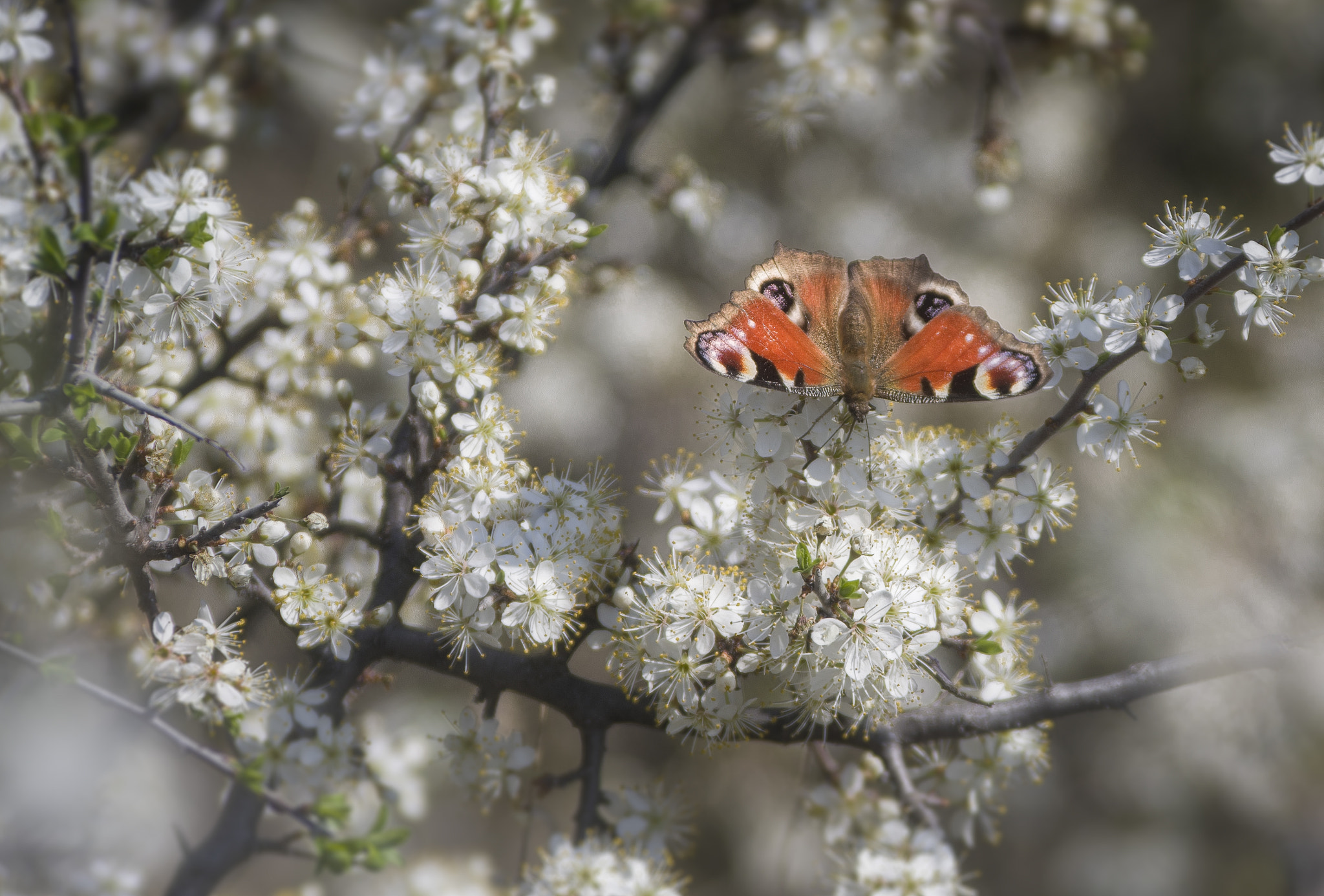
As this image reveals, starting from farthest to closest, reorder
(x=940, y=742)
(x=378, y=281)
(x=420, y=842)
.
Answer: (x=420, y=842) → (x=940, y=742) → (x=378, y=281)

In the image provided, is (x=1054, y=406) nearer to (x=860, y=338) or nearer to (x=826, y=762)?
(x=860, y=338)

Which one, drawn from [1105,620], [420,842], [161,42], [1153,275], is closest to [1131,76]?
[1153,275]

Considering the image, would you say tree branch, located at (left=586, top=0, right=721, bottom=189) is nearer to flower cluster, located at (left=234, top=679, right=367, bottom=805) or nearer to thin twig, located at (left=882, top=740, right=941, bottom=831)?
flower cluster, located at (left=234, top=679, right=367, bottom=805)

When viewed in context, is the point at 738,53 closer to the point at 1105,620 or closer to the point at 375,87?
the point at 375,87

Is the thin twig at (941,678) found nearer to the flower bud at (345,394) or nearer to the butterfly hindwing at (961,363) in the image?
the butterfly hindwing at (961,363)

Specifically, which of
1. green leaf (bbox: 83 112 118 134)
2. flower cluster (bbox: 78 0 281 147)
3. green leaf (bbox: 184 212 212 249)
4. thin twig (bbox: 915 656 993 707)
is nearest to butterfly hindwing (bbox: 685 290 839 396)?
thin twig (bbox: 915 656 993 707)

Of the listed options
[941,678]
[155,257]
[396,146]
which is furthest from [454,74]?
[941,678]

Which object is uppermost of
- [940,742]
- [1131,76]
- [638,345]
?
[1131,76]
